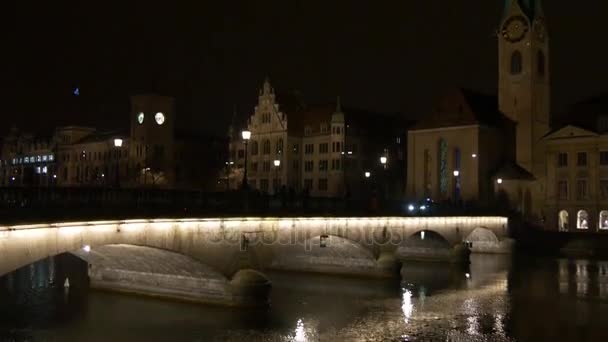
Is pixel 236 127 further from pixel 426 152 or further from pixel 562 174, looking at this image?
pixel 562 174

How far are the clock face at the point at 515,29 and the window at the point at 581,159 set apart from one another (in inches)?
649

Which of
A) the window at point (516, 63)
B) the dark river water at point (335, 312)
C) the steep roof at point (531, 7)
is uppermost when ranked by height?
the steep roof at point (531, 7)

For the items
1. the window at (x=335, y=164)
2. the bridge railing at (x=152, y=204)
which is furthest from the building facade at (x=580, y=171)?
the bridge railing at (x=152, y=204)

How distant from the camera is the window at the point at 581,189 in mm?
85562

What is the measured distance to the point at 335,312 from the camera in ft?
125

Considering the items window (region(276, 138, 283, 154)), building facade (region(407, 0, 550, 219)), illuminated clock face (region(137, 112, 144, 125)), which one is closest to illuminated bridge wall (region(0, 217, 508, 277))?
building facade (region(407, 0, 550, 219))

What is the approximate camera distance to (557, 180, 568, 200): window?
87.3 m

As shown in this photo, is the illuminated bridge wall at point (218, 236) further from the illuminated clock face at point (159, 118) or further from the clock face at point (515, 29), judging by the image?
the illuminated clock face at point (159, 118)

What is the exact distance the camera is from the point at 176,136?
397 feet

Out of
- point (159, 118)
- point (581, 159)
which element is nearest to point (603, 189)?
point (581, 159)

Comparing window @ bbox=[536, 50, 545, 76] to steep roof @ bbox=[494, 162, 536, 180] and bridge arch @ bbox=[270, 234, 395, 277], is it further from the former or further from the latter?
bridge arch @ bbox=[270, 234, 395, 277]

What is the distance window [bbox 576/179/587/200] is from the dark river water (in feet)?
113

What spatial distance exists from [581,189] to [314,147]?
3478cm

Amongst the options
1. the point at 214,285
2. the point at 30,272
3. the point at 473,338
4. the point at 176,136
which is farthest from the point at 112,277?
the point at 176,136
